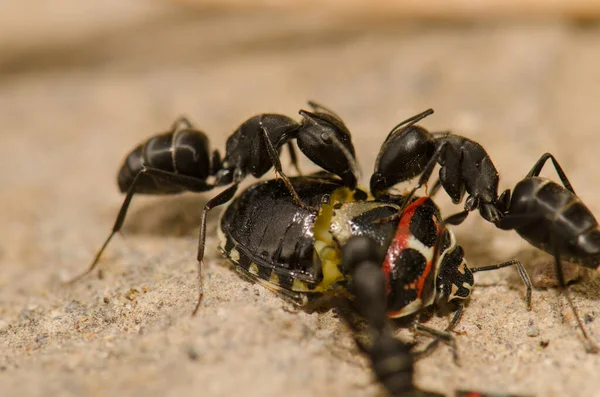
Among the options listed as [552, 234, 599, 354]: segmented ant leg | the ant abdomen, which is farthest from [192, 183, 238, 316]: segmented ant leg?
[552, 234, 599, 354]: segmented ant leg

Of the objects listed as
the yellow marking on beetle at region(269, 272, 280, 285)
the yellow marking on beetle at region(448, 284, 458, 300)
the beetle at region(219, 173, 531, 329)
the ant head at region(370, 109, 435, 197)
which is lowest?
the yellow marking on beetle at region(448, 284, 458, 300)

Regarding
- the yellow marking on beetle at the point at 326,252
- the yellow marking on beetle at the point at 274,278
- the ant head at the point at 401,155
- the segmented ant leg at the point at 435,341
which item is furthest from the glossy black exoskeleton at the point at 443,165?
the yellow marking on beetle at the point at 274,278

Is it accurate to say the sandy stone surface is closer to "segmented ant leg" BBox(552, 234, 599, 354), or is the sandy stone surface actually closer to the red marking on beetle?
"segmented ant leg" BBox(552, 234, 599, 354)

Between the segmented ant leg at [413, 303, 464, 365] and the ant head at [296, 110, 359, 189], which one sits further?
the ant head at [296, 110, 359, 189]

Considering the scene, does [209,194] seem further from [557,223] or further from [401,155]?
[557,223]

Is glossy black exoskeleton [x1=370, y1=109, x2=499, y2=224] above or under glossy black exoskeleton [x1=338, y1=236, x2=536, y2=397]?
above

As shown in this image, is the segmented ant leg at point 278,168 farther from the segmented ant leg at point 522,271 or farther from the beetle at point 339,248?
the segmented ant leg at point 522,271

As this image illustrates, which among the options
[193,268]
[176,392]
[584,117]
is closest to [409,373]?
[176,392]
